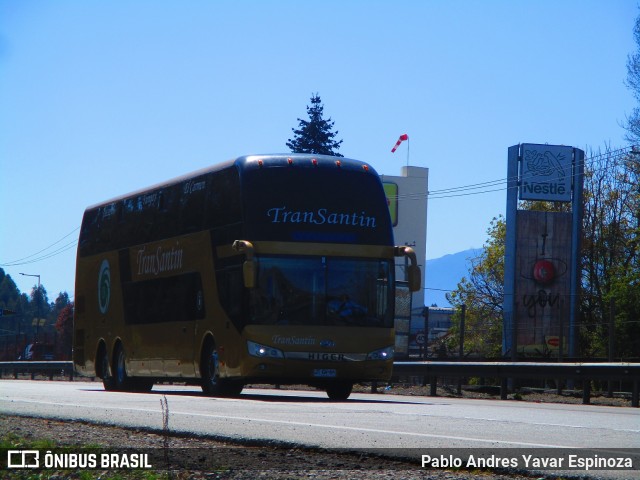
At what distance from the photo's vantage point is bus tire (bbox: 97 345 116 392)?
26219 millimetres

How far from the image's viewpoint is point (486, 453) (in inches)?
352

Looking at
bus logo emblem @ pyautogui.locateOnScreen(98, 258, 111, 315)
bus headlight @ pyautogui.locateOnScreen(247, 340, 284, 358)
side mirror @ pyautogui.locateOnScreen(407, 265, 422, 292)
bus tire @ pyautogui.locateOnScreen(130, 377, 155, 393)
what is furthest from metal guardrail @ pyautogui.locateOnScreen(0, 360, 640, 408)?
bus logo emblem @ pyautogui.locateOnScreen(98, 258, 111, 315)

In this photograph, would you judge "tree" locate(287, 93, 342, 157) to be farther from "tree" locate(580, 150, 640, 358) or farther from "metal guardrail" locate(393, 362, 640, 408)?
"metal guardrail" locate(393, 362, 640, 408)

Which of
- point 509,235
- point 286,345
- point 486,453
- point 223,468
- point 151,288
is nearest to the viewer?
point 223,468

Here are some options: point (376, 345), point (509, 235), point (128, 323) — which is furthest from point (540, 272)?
point (376, 345)

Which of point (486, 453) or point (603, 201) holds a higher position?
point (603, 201)

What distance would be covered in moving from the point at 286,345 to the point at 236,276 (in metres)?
1.47

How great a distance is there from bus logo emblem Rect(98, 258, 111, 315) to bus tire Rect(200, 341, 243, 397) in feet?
18.4

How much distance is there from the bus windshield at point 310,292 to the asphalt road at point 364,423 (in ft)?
8.42

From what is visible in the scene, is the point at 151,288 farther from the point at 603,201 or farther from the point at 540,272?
the point at 603,201

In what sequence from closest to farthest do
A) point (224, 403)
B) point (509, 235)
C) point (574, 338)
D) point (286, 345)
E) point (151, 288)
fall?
point (224, 403)
point (286, 345)
point (151, 288)
point (574, 338)
point (509, 235)

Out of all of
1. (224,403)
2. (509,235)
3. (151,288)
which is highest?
(509,235)

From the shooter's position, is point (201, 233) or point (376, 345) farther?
point (201, 233)

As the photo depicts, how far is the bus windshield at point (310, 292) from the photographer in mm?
19672
